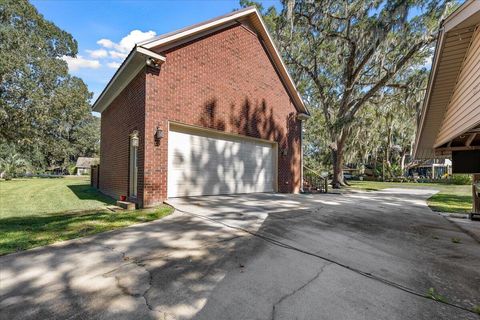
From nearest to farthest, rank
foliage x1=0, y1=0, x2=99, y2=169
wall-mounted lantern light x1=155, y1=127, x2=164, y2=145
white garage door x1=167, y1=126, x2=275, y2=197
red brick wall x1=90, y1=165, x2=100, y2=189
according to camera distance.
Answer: wall-mounted lantern light x1=155, y1=127, x2=164, y2=145 < white garage door x1=167, y1=126, x2=275, y2=197 < red brick wall x1=90, y1=165, x2=100, y2=189 < foliage x1=0, y1=0, x2=99, y2=169

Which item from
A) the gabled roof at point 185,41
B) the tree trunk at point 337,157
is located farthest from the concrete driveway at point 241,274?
the tree trunk at point 337,157

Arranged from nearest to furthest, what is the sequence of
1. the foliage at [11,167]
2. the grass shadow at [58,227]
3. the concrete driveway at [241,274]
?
1. the concrete driveway at [241,274]
2. the grass shadow at [58,227]
3. the foliage at [11,167]

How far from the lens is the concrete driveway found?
91.0 inches

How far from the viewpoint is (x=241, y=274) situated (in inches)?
117

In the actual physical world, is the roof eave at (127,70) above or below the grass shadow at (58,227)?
above

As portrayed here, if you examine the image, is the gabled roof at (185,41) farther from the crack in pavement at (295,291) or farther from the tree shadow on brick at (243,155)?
the crack in pavement at (295,291)

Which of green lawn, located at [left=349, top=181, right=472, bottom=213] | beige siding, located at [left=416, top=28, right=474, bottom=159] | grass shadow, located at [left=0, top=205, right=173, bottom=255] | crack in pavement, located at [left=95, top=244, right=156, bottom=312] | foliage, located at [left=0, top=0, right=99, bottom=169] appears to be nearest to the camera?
crack in pavement, located at [left=95, top=244, right=156, bottom=312]

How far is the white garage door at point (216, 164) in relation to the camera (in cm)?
779

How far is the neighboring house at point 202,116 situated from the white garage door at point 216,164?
34 millimetres

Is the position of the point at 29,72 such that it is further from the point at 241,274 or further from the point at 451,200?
the point at 451,200

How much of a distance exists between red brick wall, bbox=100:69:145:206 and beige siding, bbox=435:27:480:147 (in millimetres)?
7333

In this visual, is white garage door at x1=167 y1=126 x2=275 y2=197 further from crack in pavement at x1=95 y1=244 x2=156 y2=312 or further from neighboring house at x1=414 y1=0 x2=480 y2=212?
neighboring house at x1=414 y1=0 x2=480 y2=212

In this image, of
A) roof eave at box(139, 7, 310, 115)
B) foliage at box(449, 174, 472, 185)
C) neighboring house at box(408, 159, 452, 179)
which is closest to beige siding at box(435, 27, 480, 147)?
roof eave at box(139, 7, 310, 115)

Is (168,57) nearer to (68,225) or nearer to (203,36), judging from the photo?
(203,36)
